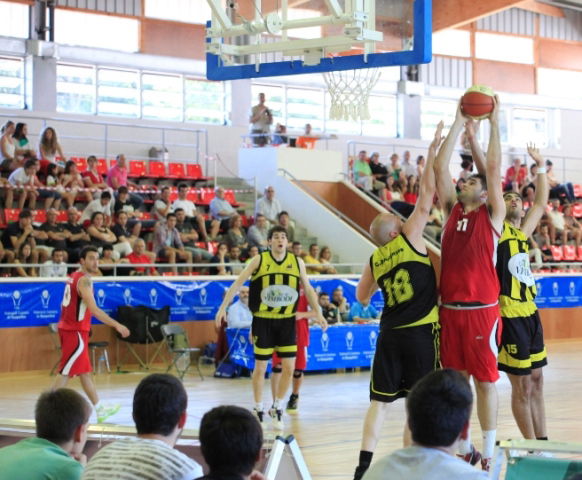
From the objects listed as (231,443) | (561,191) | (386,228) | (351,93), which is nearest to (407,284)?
(386,228)

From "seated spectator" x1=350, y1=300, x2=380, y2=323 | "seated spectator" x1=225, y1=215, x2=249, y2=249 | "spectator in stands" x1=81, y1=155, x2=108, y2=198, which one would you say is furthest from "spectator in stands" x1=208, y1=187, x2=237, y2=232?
"seated spectator" x1=350, y1=300, x2=380, y2=323

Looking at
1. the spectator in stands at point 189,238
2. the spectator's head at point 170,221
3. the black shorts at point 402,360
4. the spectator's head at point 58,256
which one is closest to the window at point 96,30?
the spectator in stands at point 189,238

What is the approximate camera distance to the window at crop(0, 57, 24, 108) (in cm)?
2236

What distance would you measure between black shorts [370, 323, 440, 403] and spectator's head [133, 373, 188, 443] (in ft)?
11.0

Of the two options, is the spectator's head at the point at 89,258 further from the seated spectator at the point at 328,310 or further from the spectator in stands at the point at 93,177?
the spectator in stands at the point at 93,177

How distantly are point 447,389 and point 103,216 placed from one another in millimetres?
14264

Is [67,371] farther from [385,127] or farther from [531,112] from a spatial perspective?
[531,112]

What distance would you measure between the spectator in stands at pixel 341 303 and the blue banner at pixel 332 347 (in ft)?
2.48

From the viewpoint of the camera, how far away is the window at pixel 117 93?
23.8m

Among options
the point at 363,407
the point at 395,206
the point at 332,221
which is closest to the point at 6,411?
the point at 363,407

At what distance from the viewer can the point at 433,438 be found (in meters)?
3.47

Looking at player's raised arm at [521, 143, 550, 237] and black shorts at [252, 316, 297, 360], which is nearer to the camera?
player's raised arm at [521, 143, 550, 237]

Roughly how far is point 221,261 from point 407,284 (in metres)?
10.5

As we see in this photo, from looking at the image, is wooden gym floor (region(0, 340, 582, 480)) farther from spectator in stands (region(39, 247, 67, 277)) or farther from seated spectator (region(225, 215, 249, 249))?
seated spectator (region(225, 215, 249, 249))
